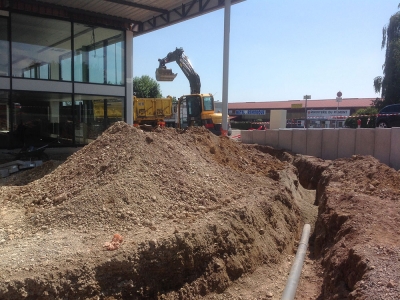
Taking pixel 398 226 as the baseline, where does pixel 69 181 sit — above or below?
above

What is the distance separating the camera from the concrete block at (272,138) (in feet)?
48.4

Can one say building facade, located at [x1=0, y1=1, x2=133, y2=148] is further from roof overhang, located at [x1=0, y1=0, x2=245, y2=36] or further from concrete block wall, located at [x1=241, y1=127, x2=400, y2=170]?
concrete block wall, located at [x1=241, y1=127, x2=400, y2=170]

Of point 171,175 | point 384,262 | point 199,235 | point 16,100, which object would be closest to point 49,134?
point 16,100

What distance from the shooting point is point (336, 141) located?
13.3m

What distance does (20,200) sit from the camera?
6.35 m

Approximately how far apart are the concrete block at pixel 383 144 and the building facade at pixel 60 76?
894 cm

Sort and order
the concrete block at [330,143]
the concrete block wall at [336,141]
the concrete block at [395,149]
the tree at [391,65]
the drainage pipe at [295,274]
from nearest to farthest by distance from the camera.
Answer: the drainage pipe at [295,274]
the concrete block at [395,149]
the concrete block wall at [336,141]
the concrete block at [330,143]
the tree at [391,65]

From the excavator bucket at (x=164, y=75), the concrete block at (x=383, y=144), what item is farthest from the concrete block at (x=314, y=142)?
the excavator bucket at (x=164, y=75)

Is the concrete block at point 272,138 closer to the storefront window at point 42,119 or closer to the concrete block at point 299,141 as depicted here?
the concrete block at point 299,141

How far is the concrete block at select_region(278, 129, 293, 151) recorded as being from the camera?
14.5 meters

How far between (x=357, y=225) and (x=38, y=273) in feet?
14.7

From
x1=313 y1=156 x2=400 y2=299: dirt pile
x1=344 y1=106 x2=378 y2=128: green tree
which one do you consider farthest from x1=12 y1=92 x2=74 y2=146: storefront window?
x1=344 y1=106 x2=378 y2=128: green tree

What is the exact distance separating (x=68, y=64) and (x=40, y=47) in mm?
1023

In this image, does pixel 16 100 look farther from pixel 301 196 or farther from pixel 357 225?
pixel 357 225
